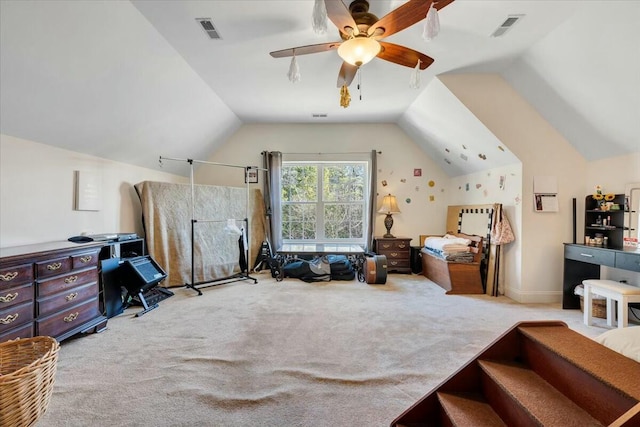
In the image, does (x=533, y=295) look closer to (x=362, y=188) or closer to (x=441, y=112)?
(x=441, y=112)

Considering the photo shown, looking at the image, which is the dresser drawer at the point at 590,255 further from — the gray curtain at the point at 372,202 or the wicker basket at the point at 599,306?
the gray curtain at the point at 372,202

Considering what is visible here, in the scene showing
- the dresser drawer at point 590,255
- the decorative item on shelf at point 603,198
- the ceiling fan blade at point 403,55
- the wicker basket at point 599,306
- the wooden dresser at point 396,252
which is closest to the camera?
the ceiling fan blade at point 403,55

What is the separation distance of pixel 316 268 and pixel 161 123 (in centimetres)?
297

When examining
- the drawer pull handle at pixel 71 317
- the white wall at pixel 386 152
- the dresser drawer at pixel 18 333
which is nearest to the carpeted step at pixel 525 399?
the dresser drawer at pixel 18 333

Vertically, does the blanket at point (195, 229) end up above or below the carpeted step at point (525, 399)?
above

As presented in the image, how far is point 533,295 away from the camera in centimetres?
348

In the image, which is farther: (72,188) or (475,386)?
(72,188)

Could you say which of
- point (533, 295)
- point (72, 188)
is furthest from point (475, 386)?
point (72, 188)

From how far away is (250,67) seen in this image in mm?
3121

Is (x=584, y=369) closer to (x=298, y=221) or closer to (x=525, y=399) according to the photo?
(x=525, y=399)

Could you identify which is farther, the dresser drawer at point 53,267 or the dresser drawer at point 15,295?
the dresser drawer at point 53,267

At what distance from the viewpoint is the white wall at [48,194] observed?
239cm

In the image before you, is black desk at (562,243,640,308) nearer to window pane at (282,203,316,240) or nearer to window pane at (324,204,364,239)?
window pane at (324,204,364,239)

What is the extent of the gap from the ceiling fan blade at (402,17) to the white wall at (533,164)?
5.97ft
